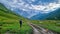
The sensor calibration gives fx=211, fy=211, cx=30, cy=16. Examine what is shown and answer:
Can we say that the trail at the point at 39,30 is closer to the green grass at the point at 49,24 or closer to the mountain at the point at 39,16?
the green grass at the point at 49,24

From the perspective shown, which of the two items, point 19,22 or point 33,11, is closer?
point 19,22

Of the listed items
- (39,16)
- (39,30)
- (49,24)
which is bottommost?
(39,30)

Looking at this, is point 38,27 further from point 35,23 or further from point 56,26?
point 56,26

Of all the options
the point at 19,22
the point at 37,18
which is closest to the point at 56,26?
the point at 37,18

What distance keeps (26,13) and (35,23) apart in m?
0.80

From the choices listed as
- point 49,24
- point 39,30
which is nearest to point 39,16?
point 49,24

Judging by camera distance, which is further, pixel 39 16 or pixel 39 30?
pixel 39 30

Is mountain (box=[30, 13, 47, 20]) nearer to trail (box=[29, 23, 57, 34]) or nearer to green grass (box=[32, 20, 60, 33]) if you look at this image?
green grass (box=[32, 20, 60, 33])

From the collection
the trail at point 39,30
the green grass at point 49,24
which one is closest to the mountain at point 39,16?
the green grass at point 49,24

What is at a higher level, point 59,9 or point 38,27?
point 59,9

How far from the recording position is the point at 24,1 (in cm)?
1263

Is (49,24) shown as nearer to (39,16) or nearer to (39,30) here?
(39,16)

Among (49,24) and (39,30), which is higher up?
(49,24)

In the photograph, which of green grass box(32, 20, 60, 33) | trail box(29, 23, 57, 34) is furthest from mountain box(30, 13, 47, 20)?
trail box(29, 23, 57, 34)
